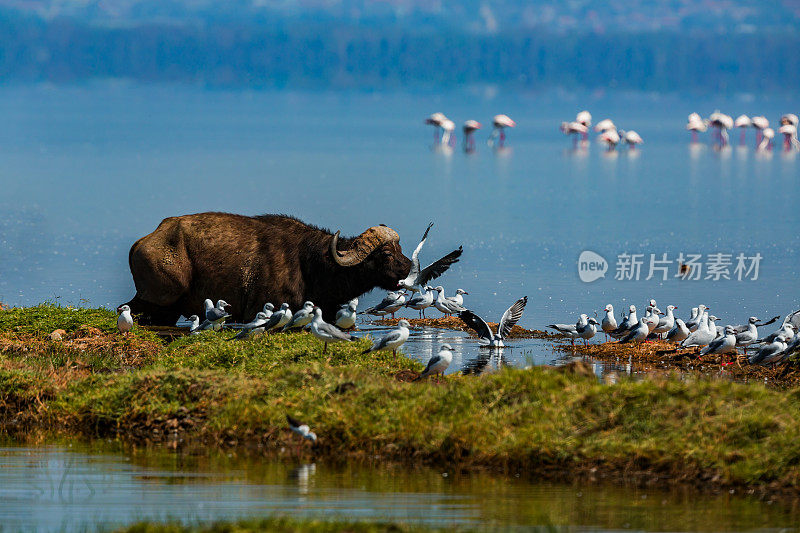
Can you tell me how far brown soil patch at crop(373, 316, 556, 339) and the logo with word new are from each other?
6.49 meters

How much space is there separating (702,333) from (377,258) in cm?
565

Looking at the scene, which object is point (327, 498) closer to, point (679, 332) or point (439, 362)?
point (439, 362)

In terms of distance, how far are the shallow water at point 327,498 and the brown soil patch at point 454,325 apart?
10.5 m

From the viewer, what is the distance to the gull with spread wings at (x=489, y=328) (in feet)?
62.3

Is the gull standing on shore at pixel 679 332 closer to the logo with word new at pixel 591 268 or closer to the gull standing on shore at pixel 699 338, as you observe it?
the gull standing on shore at pixel 699 338

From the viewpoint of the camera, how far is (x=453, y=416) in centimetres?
1155

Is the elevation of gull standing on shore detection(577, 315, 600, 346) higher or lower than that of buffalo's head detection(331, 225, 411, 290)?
lower

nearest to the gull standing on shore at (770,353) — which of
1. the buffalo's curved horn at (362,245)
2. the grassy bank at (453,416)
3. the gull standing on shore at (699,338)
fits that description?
the gull standing on shore at (699,338)

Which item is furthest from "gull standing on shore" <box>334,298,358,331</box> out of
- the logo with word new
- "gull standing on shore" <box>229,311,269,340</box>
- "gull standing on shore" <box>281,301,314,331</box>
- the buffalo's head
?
the logo with word new

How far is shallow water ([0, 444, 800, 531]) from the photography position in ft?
29.6

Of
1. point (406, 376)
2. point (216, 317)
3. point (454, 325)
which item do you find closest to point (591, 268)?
point (454, 325)

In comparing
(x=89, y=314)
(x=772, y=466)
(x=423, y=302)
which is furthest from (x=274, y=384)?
(x=423, y=302)

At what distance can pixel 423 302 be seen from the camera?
74.3 ft

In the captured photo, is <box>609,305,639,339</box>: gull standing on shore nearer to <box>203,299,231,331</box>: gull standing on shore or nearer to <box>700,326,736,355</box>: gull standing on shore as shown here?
<box>700,326,736,355</box>: gull standing on shore
